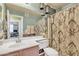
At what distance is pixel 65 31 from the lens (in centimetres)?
163

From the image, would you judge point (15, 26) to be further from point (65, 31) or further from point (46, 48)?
point (65, 31)

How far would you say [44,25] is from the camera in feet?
5.46

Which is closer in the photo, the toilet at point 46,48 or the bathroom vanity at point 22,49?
the bathroom vanity at point 22,49

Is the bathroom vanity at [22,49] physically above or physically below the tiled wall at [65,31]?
below

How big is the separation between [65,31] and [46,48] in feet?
1.29

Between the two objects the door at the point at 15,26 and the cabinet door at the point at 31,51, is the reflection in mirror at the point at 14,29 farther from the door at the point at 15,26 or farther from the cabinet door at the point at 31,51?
the cabinet door at the point at 31,51

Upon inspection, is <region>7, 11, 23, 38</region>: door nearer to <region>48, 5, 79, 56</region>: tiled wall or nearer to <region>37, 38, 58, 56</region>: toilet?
<region>37, 38, 58, 56</region>: toilet

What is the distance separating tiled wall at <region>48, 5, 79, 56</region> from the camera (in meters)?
1.56

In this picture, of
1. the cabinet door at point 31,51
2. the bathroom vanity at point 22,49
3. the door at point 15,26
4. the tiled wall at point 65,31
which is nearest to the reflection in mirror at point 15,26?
the door at point 15,26

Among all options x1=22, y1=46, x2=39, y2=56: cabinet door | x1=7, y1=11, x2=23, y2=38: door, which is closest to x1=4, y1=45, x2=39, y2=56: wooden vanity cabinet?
x1=22, y1=46, x2=39, y2=56: cabinet door

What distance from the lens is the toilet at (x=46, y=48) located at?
1.63m

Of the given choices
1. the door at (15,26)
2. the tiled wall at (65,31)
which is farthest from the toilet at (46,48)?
the door at (15,26)

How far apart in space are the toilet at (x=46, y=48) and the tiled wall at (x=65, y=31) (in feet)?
0.22

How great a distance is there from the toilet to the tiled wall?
0.07m
